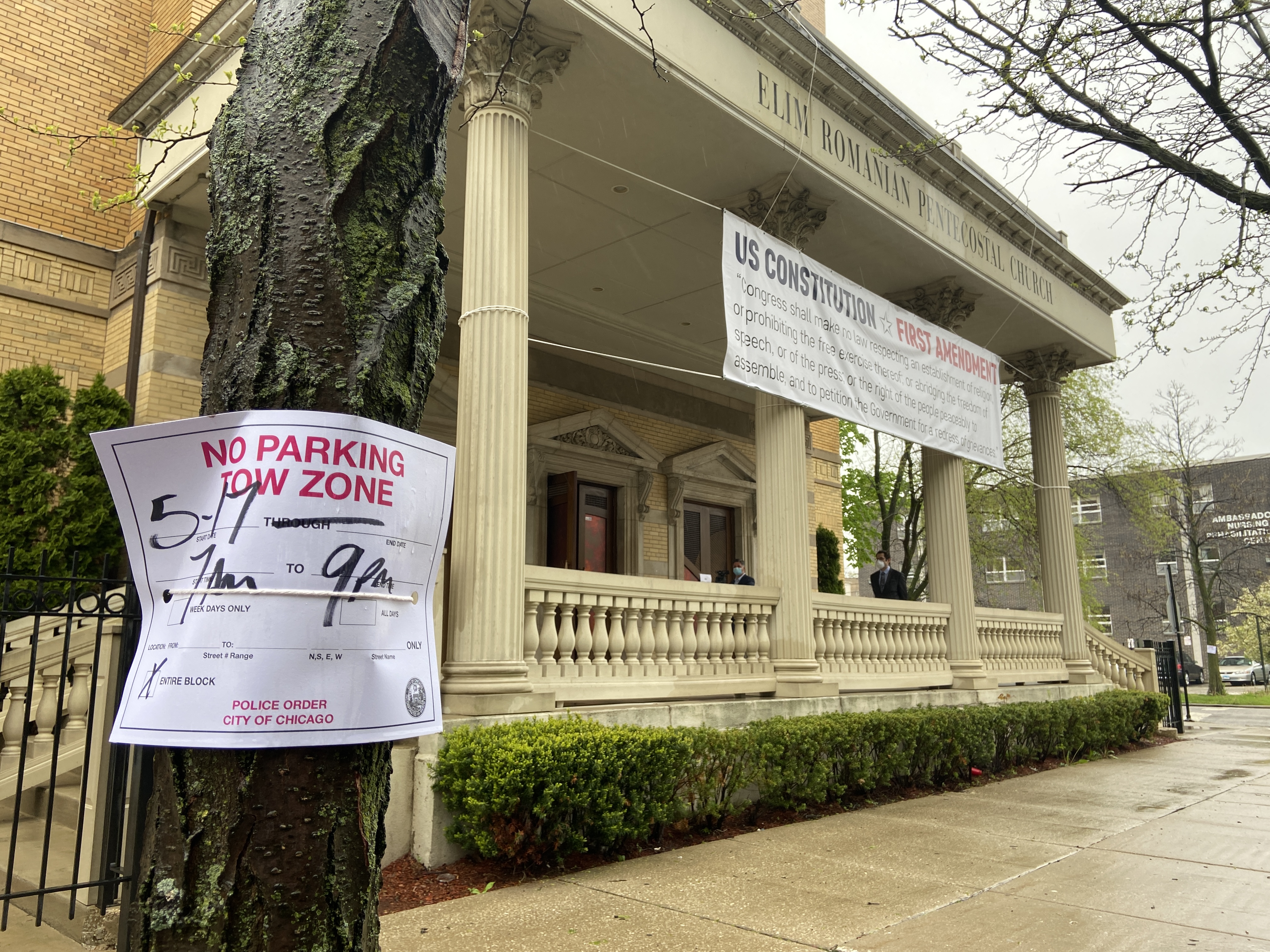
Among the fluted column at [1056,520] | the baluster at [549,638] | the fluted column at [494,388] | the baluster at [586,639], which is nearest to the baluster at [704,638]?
the baluster at [586,639]

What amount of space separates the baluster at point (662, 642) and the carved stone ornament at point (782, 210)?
4.77 m

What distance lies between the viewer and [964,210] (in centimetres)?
1378

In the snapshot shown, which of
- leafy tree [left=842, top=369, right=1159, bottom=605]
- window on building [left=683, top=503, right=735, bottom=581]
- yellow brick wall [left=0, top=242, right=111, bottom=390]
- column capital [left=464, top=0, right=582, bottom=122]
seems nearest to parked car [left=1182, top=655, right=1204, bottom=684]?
leafy tree [left=842, top=369, right=1159, bottom=605]

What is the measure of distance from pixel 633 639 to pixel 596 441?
7936mm

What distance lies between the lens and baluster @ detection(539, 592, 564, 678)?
8.12 m

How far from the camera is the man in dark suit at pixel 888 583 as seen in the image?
51.6 ft

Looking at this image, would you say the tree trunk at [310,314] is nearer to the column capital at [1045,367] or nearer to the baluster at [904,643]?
the baluster at [904,643]

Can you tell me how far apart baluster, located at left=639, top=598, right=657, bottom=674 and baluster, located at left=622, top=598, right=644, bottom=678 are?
60 millimetres

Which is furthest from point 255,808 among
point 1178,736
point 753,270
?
point 1178,736

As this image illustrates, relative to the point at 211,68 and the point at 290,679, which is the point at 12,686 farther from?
the point at 290,679

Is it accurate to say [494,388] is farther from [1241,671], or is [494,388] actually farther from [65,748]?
[1241,671]

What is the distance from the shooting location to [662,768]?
6.98 metres

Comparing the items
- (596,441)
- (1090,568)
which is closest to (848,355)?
(596,441)

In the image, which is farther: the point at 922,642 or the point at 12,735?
the point at 922,642
